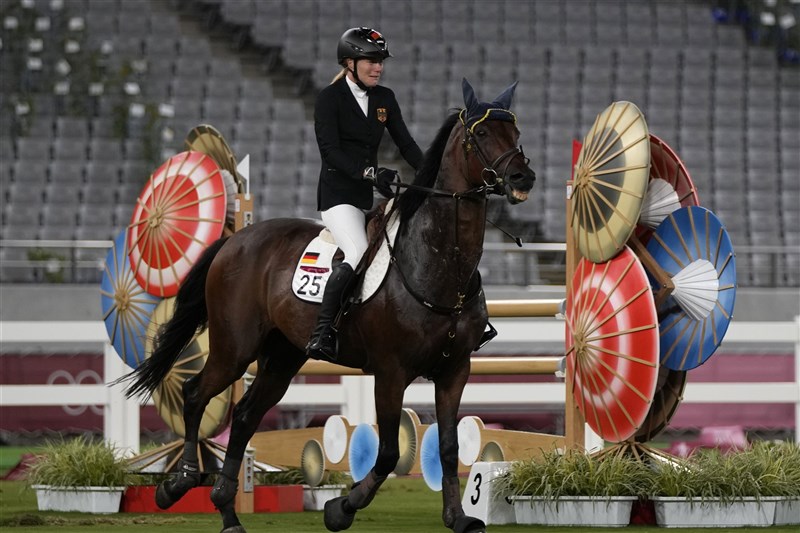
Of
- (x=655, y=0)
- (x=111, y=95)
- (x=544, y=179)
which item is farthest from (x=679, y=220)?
(x=655, y=0)

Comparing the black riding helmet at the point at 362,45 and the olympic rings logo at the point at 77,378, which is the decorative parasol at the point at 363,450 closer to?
the black riding helmet at the point at 362,45

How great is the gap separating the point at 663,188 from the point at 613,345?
93 cm

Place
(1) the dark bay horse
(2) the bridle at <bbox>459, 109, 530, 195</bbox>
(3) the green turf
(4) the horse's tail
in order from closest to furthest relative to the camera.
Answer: (2) the bridle at <bbox>459, 109, 530, 195</bbox> → (1) the dark bay horse → (3) the green turf → (4) the horse's tail

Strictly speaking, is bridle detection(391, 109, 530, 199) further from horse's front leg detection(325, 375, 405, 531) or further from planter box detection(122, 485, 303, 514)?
planter box detection(122, 485, 303, 514)

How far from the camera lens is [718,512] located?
6.06m

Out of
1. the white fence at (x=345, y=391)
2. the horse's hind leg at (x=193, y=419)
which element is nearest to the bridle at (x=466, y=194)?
the horse's hind leg at (x=193, y=419)

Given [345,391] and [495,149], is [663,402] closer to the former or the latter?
[495,149]

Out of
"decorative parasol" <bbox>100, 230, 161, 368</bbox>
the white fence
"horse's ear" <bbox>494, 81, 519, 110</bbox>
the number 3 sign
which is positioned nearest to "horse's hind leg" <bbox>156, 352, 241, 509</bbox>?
the number 3 sign

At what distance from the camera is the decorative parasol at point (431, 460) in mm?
7457

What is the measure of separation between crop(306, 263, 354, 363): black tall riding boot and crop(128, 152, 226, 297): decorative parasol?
90.8 inches

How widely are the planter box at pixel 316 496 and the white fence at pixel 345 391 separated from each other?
173 centimetres

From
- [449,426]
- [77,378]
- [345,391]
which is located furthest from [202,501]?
[77,378]

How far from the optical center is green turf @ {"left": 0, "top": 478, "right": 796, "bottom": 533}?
6.30 metres

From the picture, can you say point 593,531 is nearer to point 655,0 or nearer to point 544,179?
point 544,179
